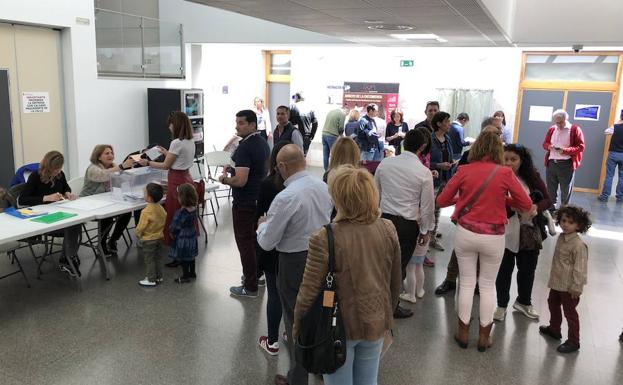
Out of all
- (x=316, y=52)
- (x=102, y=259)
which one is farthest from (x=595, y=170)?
(x=102, y=259)

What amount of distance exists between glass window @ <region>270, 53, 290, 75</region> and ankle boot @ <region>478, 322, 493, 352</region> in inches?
393

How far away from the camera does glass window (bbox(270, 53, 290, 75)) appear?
1268 cm

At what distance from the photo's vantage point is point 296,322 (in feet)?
7.27

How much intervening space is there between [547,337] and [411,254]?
1.30 m

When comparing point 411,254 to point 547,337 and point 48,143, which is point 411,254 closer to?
point 547,337

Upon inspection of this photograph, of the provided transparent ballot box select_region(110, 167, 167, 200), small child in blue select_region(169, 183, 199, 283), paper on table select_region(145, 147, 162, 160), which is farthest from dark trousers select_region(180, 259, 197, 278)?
paper on table select_region(145, 147, 162, 160)

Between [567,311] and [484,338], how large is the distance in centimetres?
66

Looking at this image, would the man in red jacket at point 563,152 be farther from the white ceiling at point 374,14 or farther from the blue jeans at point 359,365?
the blue jeans at point 359,365

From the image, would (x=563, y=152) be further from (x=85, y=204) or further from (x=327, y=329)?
(x=327, y=329)

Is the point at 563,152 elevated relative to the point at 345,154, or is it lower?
lower

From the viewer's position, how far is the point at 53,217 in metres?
4.39

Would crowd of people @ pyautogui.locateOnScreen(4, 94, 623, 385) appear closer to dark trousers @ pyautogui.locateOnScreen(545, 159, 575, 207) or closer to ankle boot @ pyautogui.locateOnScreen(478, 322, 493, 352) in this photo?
ankle boot @ pyautogui.locateOnScreen(478, 322, 493, 352)

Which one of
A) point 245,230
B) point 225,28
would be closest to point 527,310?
point 245,230

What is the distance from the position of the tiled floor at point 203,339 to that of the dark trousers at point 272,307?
0.17 metres
